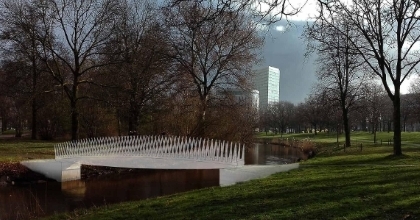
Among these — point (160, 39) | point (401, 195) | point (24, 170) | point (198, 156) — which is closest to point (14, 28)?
point (160, 39)

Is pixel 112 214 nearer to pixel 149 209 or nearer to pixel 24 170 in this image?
pixel 149 209

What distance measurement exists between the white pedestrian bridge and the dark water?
1121mm

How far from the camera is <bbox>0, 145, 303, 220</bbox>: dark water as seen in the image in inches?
584

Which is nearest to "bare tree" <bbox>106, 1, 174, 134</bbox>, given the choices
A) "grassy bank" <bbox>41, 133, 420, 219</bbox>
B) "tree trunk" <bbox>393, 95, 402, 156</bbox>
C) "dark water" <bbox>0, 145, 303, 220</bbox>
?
"dark water" <bbox>0, 145, 303, 220</bbox>

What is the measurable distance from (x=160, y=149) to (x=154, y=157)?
0.48 metres

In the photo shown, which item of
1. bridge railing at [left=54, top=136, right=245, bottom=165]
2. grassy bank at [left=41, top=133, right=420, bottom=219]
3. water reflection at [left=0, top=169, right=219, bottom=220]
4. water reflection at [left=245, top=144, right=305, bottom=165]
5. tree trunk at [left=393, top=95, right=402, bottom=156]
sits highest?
tree trunk at [left=393, top=95, right=402, bottom=156]

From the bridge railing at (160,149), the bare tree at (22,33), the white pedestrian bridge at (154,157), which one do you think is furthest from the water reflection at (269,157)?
the bare tree at (22,33)

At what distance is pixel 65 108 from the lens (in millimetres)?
36750

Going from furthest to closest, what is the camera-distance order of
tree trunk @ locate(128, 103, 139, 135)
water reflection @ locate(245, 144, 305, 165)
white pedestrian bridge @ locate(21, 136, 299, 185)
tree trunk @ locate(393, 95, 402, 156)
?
water reflection @ locate(245, 144, 305, 165), tree trunk @ locate(128, 103, 139, 135), tree trunk @ locate(393, 95, 402, 156), white pedestrian bridge @ locate(21, 136, 299, 185)

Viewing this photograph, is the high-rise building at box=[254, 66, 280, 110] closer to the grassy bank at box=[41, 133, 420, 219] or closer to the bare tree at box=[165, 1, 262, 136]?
the bare tree at box=[165, 1, 262, 136]

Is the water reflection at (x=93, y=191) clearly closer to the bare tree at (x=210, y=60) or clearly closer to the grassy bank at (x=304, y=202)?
the grassy bank at (x=304, y=202)

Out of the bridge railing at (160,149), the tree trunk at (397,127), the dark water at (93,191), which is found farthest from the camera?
the tree trunk at (397,127)

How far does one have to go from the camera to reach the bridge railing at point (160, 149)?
1623cm

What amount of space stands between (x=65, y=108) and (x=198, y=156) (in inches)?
944
